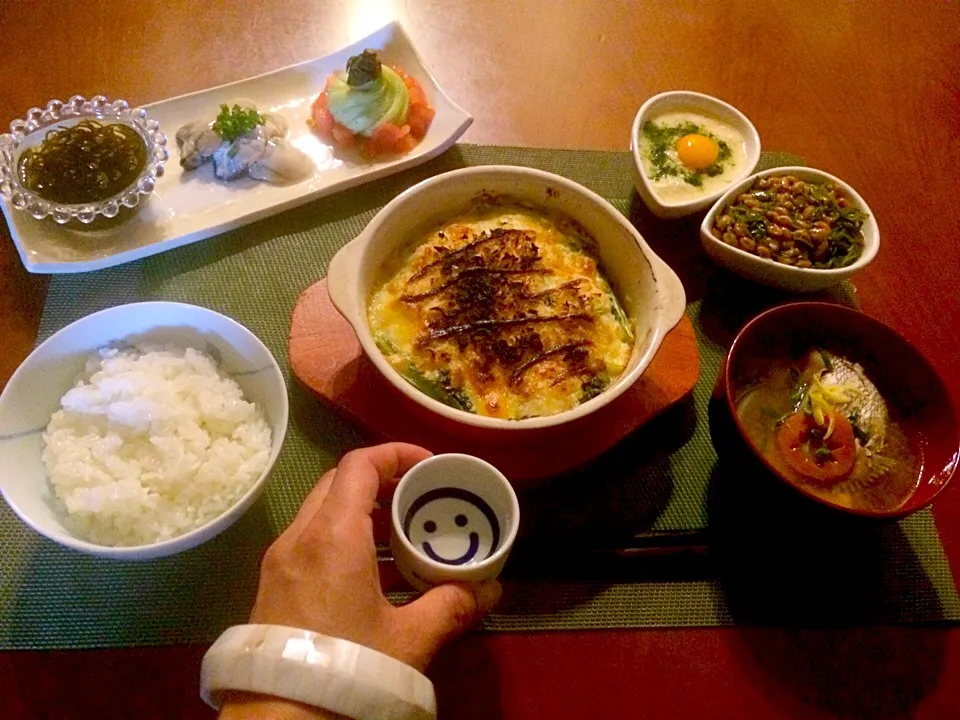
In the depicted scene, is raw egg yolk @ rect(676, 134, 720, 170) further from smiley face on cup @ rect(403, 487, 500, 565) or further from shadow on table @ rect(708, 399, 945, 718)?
smiley face on cup @ rect(403, 487, 500, 565)

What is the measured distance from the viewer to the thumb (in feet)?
3.48

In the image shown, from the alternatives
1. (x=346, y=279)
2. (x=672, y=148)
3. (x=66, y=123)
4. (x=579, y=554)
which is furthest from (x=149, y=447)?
(x=672, y=148)

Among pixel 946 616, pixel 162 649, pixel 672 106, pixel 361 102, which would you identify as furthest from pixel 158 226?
pixel 946 616

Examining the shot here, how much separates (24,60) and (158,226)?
2.81 feet

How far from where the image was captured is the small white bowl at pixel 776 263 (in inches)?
70.7

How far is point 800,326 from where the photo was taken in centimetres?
161

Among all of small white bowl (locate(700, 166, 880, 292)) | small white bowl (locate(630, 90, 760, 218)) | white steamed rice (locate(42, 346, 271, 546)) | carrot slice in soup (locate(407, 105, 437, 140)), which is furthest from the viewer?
carrot slice in soup (locate(407, 105, 437, 140))

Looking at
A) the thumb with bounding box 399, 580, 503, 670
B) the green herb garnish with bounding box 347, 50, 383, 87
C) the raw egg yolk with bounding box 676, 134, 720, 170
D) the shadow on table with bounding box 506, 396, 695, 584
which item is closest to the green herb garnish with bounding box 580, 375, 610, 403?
the shadow on table with bounding box 506, 396, 695, 584

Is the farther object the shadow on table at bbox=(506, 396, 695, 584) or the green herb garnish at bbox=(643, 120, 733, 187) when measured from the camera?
the green herb garnish at bbox=(643, 120, 733, 187)

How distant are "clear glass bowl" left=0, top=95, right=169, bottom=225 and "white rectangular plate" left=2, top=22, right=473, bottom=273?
50 millimetres

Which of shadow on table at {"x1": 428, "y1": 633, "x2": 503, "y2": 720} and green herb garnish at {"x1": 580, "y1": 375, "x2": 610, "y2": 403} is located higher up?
green herb garnish at {"x1": 580, "y1": 375, "x2": 610, "y2": 403}

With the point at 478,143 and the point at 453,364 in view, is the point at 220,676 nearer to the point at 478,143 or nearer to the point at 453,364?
the point at 453,364

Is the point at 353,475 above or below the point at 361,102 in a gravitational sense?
below

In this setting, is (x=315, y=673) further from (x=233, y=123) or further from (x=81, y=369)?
(x=233, y=123)
